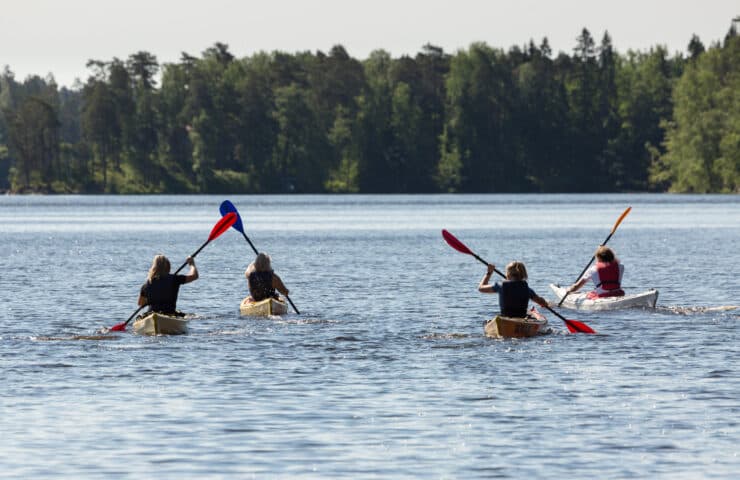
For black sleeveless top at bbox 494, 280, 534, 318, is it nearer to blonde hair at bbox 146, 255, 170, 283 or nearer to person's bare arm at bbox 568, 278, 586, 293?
person's bare arm at bbox 568, 278, 586, 293

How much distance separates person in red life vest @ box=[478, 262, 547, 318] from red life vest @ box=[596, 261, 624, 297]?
5367 millimetres

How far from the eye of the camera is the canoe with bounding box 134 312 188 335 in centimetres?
2655

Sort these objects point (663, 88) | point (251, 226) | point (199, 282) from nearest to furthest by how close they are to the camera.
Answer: point (199, 282)
point (251, 226)
point (663, 88)

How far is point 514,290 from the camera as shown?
82.5 feet

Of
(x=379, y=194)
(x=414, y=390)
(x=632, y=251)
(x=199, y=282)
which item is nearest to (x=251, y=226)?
(x=632, y=251)

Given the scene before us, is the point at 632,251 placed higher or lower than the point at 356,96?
lower

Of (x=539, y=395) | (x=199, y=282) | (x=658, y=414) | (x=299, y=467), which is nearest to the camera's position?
(x=299, y=467)

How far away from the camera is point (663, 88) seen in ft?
589

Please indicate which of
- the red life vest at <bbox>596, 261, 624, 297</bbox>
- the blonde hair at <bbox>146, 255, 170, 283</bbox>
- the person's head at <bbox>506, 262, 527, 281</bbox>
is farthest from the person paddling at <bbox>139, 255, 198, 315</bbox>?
the red life vest at <bbox>596, 261, 624, 297</bbox>

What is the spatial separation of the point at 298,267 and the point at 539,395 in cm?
3232

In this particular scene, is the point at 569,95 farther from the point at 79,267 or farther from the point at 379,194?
the point at 79,267

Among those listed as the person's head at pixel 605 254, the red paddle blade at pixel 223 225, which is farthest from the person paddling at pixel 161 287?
the person's head at pixel 605 254

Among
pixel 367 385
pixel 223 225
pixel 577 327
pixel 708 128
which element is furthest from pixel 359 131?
pixel 367 385

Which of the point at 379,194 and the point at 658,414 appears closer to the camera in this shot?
the point at 658,414
